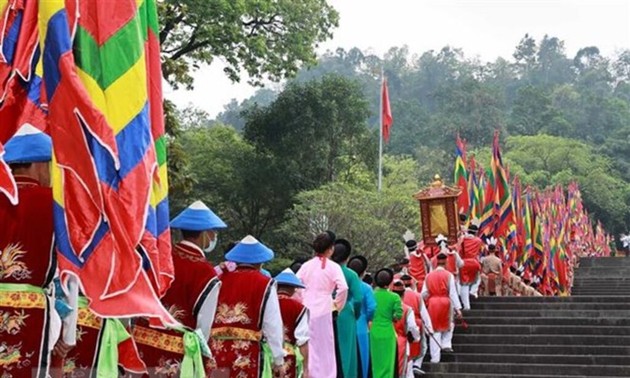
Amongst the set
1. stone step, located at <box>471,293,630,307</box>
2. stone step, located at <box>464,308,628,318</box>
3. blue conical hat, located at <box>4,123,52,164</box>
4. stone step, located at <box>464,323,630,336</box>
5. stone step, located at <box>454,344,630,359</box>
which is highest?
blue conical hat, located at <box>4,123,52,164</box>

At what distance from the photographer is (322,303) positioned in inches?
353

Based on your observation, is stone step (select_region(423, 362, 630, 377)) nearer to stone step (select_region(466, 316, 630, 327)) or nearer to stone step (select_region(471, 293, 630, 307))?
stone step (select_region(466, 316, 630, 327))

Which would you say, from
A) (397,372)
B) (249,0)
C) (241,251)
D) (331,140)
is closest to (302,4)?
(249,0)

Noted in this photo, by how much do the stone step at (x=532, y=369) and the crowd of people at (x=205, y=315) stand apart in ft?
3.52

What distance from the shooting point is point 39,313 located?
4.32 metres

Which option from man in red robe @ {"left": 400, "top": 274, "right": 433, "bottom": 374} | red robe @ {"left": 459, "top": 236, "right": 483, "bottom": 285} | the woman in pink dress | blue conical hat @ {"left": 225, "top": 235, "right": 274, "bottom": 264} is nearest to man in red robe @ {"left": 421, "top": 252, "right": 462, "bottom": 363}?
man in red robe @ {"left": 400, "top": 274, "right": 433, "bottom": 374}

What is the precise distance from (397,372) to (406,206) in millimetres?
18064

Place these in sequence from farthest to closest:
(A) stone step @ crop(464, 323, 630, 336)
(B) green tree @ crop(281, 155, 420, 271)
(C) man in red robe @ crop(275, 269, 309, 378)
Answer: (B) green tree @ crop(281, 155, 420, 271), (A) stone step @ crop(464, 323, 630, 336), (C) man in red robe @ crop(275, 269, 309, 378)

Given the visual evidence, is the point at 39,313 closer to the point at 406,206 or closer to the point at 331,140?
the point at 406,206

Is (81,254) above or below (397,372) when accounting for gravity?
Result: above

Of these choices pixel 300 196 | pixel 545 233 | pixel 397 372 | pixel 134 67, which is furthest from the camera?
pixel 545 233

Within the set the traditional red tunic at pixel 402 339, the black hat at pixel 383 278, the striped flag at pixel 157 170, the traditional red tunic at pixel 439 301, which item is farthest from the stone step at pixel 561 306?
the striped flag at pixel 157 170

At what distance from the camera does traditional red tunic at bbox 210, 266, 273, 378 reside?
650 centimetres

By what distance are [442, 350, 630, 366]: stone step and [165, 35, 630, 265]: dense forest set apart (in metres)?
5.01
